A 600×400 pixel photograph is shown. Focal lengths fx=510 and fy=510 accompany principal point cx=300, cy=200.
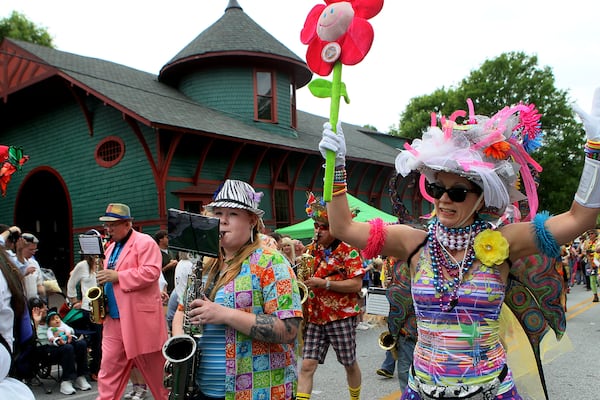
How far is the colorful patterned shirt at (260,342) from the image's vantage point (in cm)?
256

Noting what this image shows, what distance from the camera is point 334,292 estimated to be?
188 inches

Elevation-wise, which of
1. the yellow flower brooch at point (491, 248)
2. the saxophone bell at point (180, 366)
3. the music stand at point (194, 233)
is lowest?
the saxophone bell at point (180, 366)

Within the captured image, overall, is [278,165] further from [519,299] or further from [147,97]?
[519,299]

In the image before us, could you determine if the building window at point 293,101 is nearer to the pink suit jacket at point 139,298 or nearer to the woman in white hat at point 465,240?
the pink suit jacket at point 139,298

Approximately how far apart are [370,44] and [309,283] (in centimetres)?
290

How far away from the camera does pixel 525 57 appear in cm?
3666

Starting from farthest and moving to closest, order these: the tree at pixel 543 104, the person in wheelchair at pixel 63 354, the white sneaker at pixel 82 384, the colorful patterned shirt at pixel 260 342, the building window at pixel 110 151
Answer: the tree at pixel 543 104, the building window at pixel 110 151, the white sneaker at pixel 82 384, the person in wheelchair at pixel 63 354, the colorful patterned shirt at pixel 260 342

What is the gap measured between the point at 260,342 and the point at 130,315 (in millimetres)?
2553

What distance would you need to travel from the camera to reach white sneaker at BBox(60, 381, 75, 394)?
5.96 meters

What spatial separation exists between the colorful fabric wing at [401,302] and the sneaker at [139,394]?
3851 mm

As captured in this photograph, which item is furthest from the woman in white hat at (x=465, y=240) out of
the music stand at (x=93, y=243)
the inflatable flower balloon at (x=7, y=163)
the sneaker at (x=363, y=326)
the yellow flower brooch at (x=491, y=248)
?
the sneaker at (x=363, y=326)

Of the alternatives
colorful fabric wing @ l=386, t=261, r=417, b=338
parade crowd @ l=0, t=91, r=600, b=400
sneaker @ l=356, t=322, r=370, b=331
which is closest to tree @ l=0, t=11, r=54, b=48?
sneaker @ l=356, t=322, r=370, b=331


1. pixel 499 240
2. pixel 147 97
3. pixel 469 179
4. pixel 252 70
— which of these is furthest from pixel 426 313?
pixel 252 70

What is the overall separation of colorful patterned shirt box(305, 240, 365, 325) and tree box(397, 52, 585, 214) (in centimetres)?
2849
